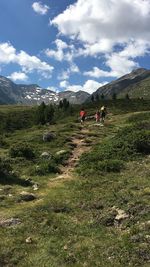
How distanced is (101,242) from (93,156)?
13.9 metres

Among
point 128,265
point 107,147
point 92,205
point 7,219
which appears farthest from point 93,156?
point 128,265

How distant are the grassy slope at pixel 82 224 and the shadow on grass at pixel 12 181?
756mm

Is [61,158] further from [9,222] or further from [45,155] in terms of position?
[9,222]

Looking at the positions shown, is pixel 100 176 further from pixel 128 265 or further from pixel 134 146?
pixel 128 265

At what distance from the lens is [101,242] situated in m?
14.7

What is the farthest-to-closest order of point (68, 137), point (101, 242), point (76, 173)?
point (68, 137)
point (76, 173)
point (101, 242)

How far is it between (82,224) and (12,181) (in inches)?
315

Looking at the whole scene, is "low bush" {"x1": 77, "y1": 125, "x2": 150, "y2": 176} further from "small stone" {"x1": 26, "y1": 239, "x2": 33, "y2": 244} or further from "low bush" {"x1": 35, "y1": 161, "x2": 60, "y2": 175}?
"small stone" {"x1": 26, "y1": 239, "x2": 33, "y2": 244}

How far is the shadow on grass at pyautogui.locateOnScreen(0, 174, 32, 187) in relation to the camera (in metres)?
22.9

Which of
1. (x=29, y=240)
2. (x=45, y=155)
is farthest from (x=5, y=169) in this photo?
(x=29, y=240)

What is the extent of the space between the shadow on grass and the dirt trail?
149 centimetres

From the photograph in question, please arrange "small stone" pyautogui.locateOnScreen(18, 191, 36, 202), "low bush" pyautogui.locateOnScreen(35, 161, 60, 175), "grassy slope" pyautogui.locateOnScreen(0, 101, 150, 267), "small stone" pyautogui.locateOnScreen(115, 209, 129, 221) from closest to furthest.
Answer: "grassy slope" pyautogui.locateOnScreen(0, 101, 150, 267)
"small stone" pyautogui.locateOnScreen(115, 209, 129, 221)
"small stone" pyautogui.locateOnScreen(18, 191, 36, 202)
"low bush" pyautogui.locateOnScreen(35, 161, 60, 175)

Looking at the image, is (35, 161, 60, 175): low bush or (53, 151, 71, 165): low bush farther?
(53, 151, 71, 165): low bush

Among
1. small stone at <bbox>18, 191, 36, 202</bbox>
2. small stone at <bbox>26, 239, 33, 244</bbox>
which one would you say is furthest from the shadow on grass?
small stone at <bbox>26, 239, 33, 244</bbox>
